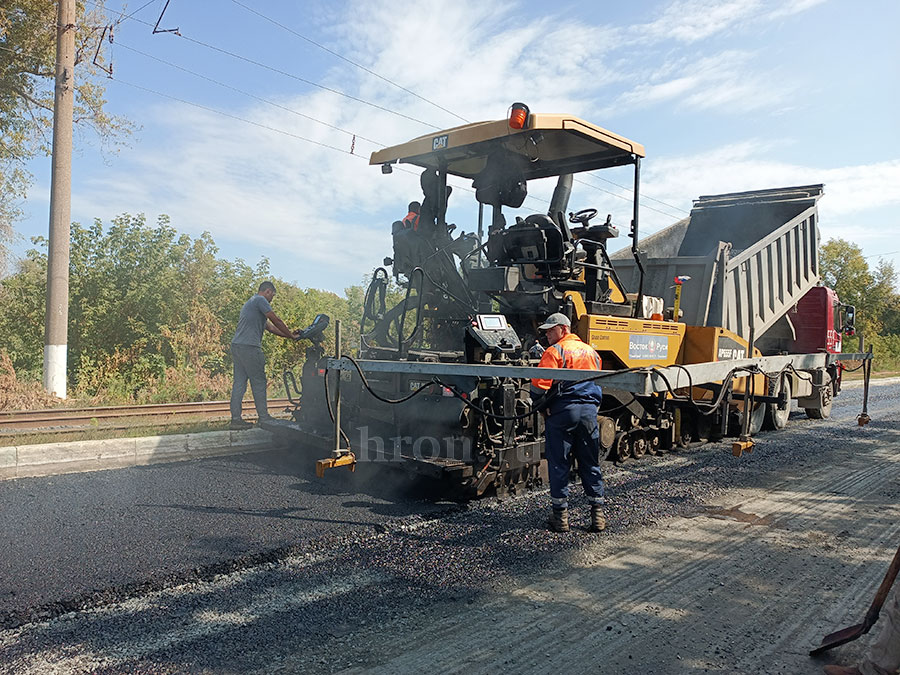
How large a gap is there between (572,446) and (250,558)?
2295mm

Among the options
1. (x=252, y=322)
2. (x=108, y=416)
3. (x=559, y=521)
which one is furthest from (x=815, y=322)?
(x=108, y=416)

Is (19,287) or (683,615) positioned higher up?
(19,287)

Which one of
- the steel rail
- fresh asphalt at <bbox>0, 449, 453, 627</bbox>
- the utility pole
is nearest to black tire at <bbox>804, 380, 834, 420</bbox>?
fresh asphalt at <bbox>0, 449, 453, 627</bbox>

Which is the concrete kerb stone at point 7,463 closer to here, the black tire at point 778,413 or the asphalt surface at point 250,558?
the asphalt surface at point 250,558

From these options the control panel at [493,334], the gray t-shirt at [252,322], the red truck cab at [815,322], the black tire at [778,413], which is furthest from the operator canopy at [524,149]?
the red truck cab at [815,322]

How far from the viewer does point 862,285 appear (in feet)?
96.9

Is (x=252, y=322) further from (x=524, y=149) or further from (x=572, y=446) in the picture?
(x=572, y=446)

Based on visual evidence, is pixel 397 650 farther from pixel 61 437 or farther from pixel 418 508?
pixel 61 437

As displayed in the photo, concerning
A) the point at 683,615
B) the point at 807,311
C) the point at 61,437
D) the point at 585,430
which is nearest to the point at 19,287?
→ the point at 61,437

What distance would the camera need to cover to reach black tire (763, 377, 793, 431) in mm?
9312

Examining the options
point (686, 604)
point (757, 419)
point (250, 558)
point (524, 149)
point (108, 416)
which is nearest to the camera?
point (686, 604)

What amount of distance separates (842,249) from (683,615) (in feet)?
112

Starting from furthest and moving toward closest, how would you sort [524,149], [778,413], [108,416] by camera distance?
[778,413]
[108,416]
[524,149]

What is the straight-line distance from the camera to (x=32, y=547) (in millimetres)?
3795
